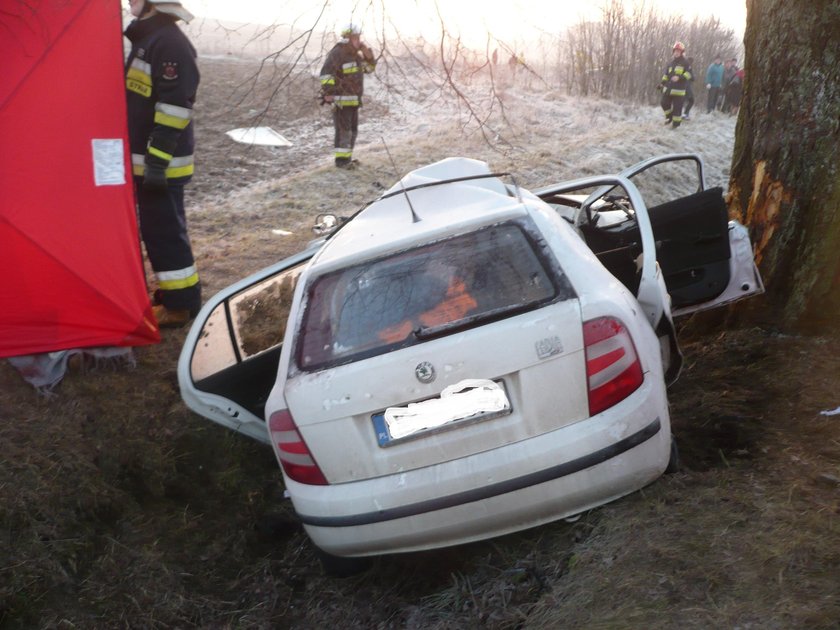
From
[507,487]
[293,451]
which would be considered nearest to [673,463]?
[507,487]

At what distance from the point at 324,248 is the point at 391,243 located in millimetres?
501

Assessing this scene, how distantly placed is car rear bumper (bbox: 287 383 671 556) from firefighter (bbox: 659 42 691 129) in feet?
52.4

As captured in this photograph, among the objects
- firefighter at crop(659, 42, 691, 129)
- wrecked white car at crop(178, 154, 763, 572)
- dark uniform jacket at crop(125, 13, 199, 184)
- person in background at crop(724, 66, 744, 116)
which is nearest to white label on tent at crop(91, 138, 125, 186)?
dark uniform jacket at crop(125, 13, 199, 184)

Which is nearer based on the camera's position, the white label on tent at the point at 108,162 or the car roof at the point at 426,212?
the car roof at the point at 426,212

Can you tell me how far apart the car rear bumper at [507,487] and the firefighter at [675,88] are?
16.0 m

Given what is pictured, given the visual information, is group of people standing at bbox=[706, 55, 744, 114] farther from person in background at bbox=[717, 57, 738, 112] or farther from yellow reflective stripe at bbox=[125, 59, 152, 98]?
yellow reflective stripe at bbox=[125, 59, 152, 98]

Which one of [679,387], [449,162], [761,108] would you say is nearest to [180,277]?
[449,162]

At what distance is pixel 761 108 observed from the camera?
4.89m

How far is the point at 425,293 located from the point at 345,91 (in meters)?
8.25

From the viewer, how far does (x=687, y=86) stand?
17859 millimetres

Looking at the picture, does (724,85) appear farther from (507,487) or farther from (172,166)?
(507,487)

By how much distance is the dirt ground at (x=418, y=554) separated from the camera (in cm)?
281

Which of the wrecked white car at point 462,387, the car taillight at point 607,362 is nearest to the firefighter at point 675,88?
the wrecked white car at point 462,387

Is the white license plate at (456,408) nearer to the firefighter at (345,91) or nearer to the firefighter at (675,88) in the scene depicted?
the firefighter at (345,91)
